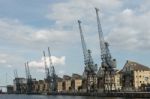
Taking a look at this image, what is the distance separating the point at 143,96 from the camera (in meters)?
174

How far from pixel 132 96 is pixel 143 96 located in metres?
9.15

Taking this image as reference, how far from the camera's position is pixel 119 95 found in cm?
19612

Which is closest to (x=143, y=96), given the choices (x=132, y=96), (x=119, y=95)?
(x=132, y=96)

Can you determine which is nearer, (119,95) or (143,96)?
(143,96)

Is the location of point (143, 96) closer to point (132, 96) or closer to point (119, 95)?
point (132, 96)

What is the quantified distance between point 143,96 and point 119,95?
23.4m

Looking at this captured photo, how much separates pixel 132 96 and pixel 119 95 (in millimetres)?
14257

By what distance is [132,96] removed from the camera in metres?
182

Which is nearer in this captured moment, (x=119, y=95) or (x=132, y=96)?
(x=132, y=96)
